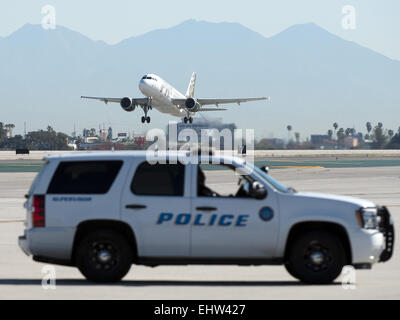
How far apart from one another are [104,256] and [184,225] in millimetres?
1113

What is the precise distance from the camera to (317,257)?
10.7m

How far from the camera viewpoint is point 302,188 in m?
34.4

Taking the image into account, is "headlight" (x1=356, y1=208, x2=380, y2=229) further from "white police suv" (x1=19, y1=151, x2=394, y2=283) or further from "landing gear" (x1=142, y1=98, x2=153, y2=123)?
"landing gear" (x1=142, y1=98, x2=153, y2=123)

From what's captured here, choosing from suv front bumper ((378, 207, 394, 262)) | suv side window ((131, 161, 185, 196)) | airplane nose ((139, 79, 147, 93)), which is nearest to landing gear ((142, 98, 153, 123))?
airplane nose ((139, 79, 147, 93))

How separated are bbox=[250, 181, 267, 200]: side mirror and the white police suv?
0.5 inches

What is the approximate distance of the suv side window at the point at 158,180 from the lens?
1101 centimetres

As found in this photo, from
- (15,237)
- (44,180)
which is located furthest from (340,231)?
(15,237)

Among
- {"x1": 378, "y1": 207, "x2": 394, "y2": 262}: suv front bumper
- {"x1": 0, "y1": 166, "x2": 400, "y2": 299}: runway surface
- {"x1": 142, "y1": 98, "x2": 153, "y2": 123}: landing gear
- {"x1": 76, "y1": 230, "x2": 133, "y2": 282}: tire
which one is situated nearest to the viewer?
{"x1": 0, "y1": 166, "x2": 400, "y2": 299}: runway surface

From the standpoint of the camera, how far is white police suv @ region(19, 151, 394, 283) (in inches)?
423

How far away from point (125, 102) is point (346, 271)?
195 feet

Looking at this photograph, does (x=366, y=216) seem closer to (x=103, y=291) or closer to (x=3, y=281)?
(x=103, y=291)

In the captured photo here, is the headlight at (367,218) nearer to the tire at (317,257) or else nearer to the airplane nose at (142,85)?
the tire at (317,257)

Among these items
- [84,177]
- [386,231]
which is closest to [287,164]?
[386,231]

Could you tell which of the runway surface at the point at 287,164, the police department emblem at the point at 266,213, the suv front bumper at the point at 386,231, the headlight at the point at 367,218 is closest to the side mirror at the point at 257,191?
the police department emblem at the point at 266,213
